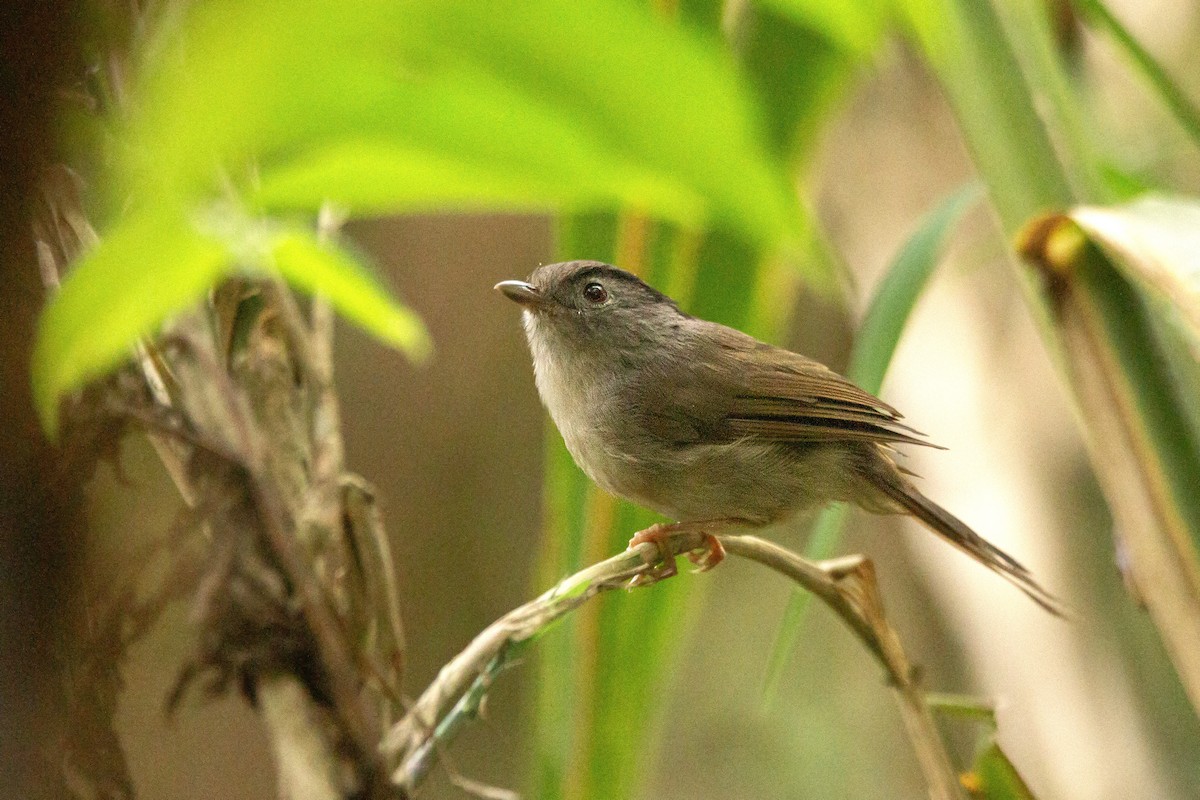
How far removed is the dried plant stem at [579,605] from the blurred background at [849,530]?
1.17ft

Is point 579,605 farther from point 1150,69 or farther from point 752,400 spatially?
point 1150,69

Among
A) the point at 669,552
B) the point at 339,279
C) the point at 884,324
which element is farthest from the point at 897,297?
the point at 339,279

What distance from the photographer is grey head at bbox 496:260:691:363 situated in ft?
9.24

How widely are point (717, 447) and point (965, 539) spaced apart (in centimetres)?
61

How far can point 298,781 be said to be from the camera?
3.17ft

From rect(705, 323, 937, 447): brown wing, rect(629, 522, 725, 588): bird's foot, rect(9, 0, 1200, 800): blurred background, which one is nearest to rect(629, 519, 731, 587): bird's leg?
rect(629, 522, 725, 588): bird's foot

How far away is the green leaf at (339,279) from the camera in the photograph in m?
0.63

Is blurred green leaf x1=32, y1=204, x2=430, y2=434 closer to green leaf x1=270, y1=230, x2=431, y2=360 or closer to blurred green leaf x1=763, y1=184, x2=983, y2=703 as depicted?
green leaf x1=270, y1=230, x2=431, y2=360

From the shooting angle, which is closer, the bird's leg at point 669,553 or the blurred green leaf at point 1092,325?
the blurred green leaf at point 1092,325

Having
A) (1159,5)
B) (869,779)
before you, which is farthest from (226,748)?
(1159,5)

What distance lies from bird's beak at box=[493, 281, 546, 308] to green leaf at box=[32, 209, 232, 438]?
2.11 m

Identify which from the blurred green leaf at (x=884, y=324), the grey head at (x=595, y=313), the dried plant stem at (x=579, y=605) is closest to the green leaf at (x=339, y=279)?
the dried plant stem at (x=579, y=605)

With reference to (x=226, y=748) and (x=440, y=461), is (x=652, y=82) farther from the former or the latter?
(x=440, y=461)

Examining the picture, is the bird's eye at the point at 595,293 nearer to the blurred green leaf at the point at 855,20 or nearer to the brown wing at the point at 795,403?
the brown wing at the point at 795,403
